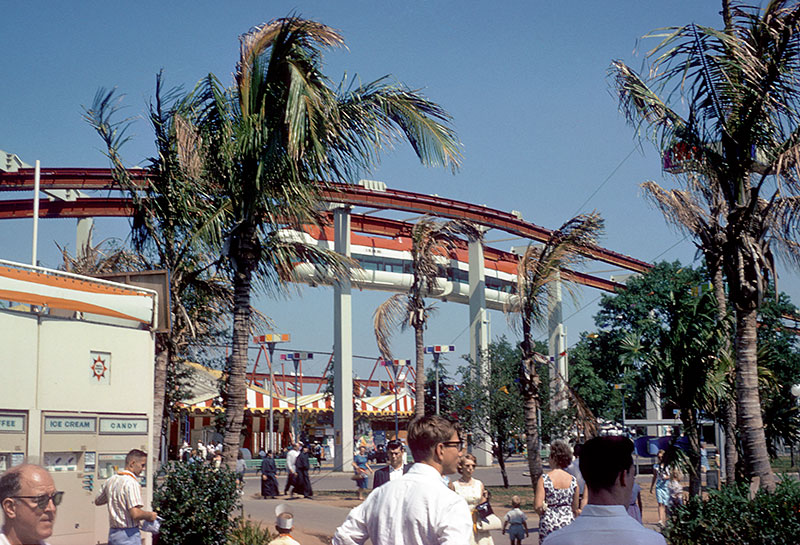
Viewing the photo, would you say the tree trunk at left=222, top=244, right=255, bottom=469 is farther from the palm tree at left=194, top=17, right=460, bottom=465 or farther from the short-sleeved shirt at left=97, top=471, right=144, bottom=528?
the short-sleeved shirt at left=97, top=471, right=144, bottom=528

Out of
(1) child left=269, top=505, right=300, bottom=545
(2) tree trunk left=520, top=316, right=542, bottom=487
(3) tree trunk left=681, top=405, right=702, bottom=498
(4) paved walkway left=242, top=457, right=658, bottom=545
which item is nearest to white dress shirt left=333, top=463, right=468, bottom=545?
(1) child left=269, top=505, right=300, bottom=545

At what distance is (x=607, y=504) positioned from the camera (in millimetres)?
3264

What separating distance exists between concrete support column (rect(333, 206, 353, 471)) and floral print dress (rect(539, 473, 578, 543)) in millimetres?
28945

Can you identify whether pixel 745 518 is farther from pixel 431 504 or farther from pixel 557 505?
pixel 431 504

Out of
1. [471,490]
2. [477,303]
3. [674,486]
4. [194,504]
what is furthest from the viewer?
[477,303]

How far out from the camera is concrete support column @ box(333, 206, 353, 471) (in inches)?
1455

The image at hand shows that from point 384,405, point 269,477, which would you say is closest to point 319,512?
point 269,477

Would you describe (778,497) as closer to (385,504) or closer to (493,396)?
(385,504)

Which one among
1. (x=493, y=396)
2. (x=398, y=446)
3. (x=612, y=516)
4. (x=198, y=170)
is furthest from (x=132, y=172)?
(x=493, y=396)

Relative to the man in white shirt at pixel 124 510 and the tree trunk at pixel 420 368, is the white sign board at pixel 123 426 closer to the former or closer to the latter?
the man in white shirt at pixel 124 510

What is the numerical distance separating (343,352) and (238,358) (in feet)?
86.5

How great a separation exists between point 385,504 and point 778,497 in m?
6.15

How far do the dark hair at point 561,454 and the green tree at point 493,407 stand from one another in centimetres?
2261

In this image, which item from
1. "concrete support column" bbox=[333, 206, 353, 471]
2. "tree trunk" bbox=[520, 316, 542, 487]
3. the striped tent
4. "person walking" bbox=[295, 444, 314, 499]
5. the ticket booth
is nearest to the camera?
the ticket booth
